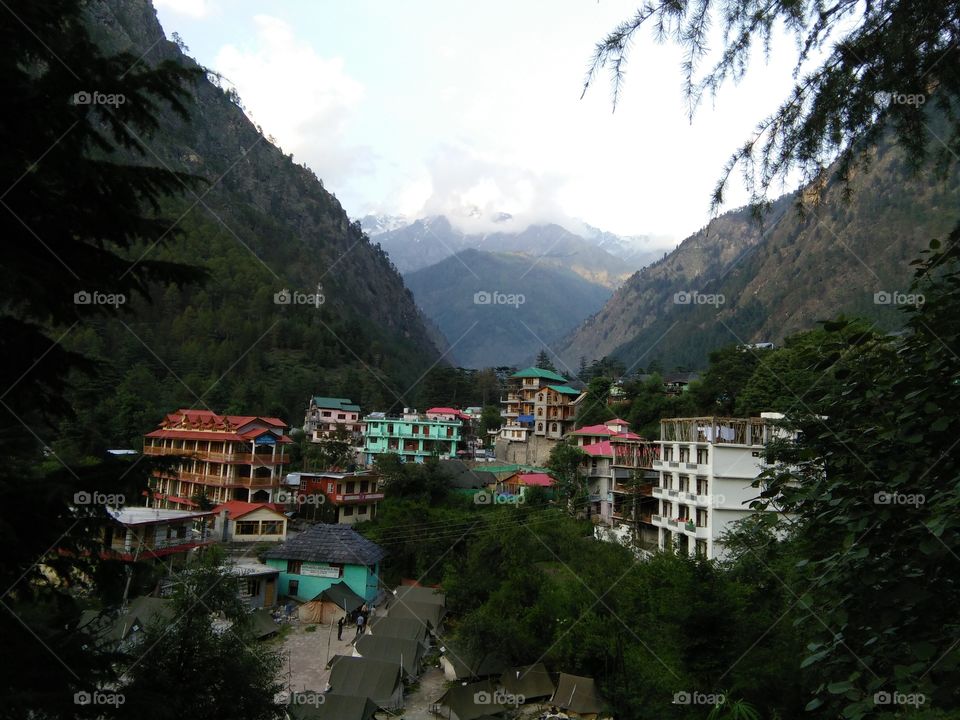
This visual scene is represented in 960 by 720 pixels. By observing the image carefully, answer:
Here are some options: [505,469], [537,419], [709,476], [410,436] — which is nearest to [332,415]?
[410,436]

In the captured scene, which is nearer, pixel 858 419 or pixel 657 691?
pixel 858 419

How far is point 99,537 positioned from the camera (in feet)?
9.13

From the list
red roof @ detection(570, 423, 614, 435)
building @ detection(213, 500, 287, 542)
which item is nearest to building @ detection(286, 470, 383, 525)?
building @ detection(213, 500, 287, 542)

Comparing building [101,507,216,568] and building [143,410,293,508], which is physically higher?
building [143,410,293,508]

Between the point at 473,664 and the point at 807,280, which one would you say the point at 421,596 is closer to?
the point at 473,664

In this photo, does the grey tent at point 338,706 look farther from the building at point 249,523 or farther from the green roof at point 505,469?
the green roof at point 505,469

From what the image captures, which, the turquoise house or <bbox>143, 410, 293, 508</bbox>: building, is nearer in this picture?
the turquoise house

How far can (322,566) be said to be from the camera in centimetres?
2078

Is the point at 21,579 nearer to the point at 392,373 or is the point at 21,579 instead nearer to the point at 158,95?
the point at 158,95

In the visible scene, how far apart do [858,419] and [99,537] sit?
11.8ft

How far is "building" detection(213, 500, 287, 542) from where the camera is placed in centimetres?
2391

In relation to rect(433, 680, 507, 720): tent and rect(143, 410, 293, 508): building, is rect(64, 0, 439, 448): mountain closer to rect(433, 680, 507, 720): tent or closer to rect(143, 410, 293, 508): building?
rect(143, 410, 293, 508): building

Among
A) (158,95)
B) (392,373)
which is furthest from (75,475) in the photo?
(392,373)

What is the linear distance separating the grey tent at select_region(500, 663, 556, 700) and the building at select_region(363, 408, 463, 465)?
81.4 feet
